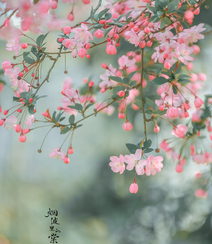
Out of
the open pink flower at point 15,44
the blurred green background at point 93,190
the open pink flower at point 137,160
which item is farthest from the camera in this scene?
the blurred green background at point 93,190

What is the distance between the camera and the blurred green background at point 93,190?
3.99 feet

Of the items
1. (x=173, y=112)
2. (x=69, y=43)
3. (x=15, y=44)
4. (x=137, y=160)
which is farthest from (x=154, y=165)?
(x=15, y=44)

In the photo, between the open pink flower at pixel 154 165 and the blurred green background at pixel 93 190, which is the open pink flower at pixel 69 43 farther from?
the blurred green background at pixel 93 190

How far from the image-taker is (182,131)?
707mm

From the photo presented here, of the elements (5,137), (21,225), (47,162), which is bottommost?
(21,225)

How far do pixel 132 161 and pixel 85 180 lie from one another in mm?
751

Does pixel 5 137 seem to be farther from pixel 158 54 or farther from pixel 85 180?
pixel 158 54

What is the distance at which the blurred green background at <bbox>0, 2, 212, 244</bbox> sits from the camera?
1.21m

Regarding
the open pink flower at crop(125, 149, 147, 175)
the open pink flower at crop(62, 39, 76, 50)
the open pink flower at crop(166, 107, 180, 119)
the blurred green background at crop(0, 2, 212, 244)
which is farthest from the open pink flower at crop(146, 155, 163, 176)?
the blurred green background at crop(0, 2, 212, 244)

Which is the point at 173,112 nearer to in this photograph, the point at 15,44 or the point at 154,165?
the point at 154,165

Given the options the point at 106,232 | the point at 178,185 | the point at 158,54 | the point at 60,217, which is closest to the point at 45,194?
the point at 60,217

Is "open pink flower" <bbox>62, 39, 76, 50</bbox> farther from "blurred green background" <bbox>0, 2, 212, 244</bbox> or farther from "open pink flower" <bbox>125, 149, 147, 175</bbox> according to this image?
"blurred green background" <bbox>0, 2, 212, 244</bbox>

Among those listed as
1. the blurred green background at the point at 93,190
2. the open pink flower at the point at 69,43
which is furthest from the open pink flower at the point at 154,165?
the blurred green background at the point at 93,190

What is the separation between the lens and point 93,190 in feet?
4.29
